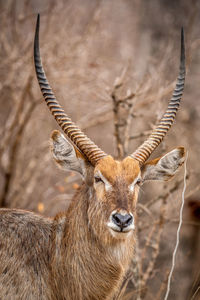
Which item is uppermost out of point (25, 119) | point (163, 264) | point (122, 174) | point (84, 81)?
point (84, 81)

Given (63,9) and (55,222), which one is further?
(63,9)

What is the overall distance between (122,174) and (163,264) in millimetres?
5512

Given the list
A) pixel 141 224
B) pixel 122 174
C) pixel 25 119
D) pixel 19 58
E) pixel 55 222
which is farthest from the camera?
pixel 19 58

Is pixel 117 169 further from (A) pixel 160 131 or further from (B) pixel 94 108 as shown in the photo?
(B) pixel 94 108

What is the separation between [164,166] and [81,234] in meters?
1.37

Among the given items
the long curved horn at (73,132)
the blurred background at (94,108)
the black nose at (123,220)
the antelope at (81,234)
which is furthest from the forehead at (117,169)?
the blurred background at (94,108)

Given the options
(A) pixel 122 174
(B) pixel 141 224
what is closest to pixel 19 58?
(B) pixel 141 224

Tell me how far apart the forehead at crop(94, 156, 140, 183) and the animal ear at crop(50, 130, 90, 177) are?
37 cm

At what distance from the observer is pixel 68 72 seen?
36.1 feet

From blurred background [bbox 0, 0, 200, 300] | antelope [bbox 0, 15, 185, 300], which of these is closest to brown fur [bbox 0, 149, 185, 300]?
antelope [bbox 0, 15, 185, 300]

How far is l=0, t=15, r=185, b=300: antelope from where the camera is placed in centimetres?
527

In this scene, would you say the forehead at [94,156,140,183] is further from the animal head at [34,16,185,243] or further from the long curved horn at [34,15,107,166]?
the long curved horn at [34,15,107,166]

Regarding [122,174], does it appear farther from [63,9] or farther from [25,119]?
[63,9]

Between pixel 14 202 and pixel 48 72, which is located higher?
pixel 48 72
